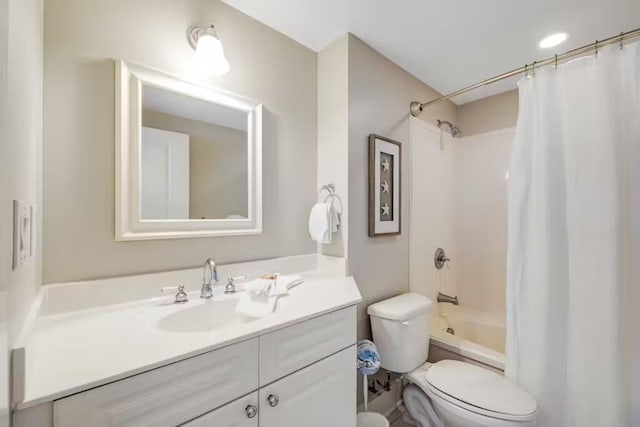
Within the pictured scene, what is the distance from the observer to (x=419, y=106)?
A: 6.24 ft

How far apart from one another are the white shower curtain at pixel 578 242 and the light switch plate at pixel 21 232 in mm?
1843

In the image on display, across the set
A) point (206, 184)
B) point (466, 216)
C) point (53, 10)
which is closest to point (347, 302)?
point (206, 184)

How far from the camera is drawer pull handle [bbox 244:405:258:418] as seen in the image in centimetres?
79

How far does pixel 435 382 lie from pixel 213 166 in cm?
153

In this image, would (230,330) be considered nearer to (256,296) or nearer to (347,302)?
(256,296)

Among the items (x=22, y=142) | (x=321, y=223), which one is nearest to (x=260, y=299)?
(x=321, y=223)

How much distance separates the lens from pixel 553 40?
156cm

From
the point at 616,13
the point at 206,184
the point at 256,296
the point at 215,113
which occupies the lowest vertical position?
the point at 256,296

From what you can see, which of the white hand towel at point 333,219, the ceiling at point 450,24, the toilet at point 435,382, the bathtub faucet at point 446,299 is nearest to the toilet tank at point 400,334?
the toilet at point 435,382

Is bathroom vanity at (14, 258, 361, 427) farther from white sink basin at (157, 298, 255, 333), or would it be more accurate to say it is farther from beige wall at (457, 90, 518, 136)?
beige wall at (457, 90, 518, 136)

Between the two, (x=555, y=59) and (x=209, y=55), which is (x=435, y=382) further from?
(x=209, y=55)

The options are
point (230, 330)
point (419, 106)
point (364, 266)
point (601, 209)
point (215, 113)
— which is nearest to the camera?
point (230, 330)

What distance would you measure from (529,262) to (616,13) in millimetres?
1339

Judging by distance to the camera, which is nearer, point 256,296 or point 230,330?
point 230,330
